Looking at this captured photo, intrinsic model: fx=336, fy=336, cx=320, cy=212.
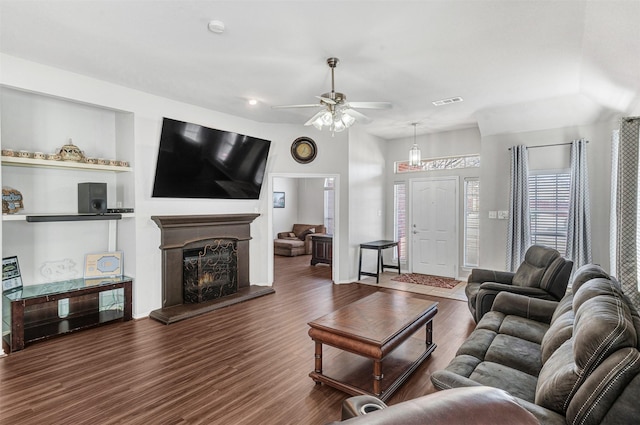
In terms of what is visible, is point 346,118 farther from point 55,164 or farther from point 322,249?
point 322,249

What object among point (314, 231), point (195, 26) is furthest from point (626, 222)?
point (314, 231)

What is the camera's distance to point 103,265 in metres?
4.19

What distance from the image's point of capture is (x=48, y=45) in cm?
302

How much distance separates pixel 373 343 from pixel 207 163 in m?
3.52

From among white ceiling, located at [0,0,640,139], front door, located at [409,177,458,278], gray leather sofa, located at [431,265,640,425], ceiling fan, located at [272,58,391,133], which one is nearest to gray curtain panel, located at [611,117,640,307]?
white ceiling, located at [0,0,640,139]

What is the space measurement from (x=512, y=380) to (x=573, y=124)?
454 cm

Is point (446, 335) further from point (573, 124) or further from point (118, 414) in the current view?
point (573, 124)

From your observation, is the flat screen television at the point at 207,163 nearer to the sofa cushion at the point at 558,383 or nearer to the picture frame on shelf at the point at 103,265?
the picture frame on shelf at the point at 103,265

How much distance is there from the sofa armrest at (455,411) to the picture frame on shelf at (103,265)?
4476 millimetres

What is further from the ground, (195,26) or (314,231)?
(195,26)

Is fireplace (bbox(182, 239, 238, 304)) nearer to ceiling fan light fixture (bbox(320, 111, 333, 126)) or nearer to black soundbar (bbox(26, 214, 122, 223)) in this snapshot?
black soundbar (bbox(26, 214, 122, 223))

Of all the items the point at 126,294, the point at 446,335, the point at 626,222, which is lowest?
the point at 446,335

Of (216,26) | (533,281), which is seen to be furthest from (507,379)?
(216,26)

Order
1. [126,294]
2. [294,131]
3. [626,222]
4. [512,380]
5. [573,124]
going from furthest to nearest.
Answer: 1. [294,131]
2. [573,124]
3. [126,294]
4. [626,222]
5. [512,380]
